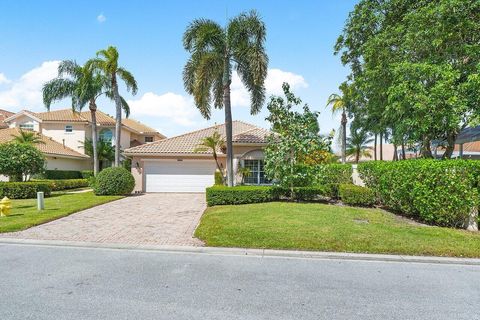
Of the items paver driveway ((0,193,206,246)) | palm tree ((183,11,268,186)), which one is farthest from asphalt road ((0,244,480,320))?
palm tree ((183,11,268,186))

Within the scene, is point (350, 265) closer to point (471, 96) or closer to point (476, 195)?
point (476, 195)

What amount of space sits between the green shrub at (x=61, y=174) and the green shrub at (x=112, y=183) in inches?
350

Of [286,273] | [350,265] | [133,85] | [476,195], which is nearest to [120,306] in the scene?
[286,273]

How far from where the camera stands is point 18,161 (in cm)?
1795

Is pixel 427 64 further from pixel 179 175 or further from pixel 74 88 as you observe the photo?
pixel 74 88

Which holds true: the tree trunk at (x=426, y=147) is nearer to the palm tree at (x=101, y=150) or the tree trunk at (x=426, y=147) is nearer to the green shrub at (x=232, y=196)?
the green shrub at (x=232, y=196)

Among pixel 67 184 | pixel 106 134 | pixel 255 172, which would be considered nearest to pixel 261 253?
pixel 255 172

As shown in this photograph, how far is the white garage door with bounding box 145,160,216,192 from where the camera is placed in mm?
21781

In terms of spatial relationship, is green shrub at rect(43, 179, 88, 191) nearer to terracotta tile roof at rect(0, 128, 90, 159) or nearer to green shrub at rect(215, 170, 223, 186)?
terracotta tile roof at rect(0, 128, 90, 159)

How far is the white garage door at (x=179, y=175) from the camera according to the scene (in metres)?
21.8

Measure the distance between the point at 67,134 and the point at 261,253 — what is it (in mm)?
30171

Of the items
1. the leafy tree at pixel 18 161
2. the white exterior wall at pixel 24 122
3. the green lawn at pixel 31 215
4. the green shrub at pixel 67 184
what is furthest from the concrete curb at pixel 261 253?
the white exterior wall at pixel 24 122

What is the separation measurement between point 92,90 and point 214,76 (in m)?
13.6

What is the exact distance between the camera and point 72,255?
7.03 m
